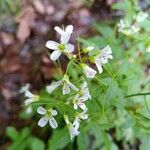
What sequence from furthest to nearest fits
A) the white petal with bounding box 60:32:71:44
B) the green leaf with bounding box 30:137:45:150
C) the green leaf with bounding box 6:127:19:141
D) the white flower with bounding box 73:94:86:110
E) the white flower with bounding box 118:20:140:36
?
the green leaf with bounding box 6:127:19:141, the green leaf with bounding box 30:137:45:150, the white flower with bounding box 118:20:140:36, the white flower with bounding box 73:94:86:110, the white petal with bounding box 60:32:71:44

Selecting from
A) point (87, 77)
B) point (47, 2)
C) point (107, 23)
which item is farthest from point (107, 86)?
point (47, 2)

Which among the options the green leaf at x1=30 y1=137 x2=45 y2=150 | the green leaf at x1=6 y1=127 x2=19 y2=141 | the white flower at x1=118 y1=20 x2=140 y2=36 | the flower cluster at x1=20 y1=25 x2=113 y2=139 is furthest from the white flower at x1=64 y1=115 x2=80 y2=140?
the green leaf at x1=6 y1=127 x2=19 y2=141

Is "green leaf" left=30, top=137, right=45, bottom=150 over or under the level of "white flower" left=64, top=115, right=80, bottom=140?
under

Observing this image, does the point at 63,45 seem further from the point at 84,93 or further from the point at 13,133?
the point at 13,133

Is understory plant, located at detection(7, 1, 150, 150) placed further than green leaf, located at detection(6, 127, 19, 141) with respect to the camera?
No

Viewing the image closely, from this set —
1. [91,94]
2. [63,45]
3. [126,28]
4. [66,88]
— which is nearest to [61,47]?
[63,45]

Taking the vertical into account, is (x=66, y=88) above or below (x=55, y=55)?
below

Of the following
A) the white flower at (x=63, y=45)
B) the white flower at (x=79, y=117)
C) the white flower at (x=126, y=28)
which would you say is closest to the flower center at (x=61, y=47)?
the white flower at (x=63, y=45)

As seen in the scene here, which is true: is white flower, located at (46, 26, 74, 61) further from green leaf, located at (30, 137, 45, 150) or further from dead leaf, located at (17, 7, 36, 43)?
dead leaf, located at (17, 7, 36, 43)
